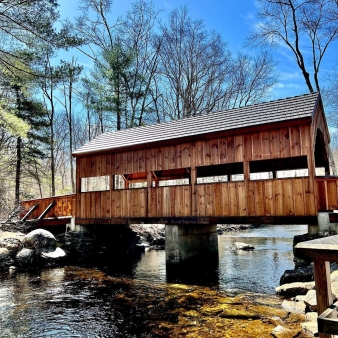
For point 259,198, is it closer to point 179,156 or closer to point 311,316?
point 179,156

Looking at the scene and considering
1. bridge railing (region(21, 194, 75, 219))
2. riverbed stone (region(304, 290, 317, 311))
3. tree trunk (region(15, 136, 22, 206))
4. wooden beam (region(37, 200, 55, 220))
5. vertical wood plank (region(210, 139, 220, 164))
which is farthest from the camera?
tree trunk (region(15, 136, 22, 206))

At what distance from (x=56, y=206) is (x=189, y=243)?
252 inches

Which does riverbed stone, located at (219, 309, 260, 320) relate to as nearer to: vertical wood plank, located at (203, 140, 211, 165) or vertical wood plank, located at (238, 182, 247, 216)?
vertical wood plank, located at (238, 182, 247, 216)

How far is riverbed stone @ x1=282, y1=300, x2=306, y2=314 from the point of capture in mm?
5375

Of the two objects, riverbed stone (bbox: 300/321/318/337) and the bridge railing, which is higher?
the bridge railing

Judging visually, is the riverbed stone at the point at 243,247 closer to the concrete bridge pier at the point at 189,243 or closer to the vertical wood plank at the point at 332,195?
the concrete bridge pier at the point at 189,243

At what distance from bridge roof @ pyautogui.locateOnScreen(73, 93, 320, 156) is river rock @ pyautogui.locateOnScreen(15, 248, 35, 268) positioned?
13.5 feet

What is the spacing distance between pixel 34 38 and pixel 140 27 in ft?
50.8

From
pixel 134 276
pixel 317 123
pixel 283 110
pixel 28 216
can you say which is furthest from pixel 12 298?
pixel 317 123

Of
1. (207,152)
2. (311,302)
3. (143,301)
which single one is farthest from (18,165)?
(311,302)

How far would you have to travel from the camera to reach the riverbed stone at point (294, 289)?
247 inches

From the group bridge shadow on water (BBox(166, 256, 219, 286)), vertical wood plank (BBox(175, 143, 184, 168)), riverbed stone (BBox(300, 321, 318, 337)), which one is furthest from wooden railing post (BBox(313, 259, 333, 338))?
vertical wood plank (BBox(175, 143, 184, 168))

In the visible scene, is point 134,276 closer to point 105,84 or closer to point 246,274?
point 246,274

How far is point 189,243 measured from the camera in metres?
10.3
